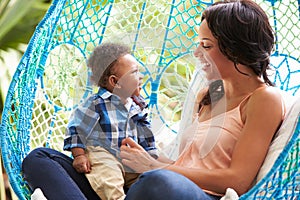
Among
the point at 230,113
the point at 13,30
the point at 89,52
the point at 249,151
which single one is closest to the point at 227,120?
the point at 230,113

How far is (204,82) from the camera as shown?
1940 millimetres

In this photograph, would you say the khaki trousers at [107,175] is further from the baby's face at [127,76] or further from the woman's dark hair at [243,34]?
the woman's dark hair at [243,34]

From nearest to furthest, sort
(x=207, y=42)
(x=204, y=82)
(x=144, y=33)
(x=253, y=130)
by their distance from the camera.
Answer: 1. (x=253, y=130)
2. (x=207, y=42)
3. (x=204, y=82)
4. (x=144, y=33)

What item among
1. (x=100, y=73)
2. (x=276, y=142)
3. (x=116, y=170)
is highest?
(x=100, y=73)

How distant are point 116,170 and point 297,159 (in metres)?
0.46

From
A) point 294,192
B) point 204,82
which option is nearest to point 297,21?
point 204,82

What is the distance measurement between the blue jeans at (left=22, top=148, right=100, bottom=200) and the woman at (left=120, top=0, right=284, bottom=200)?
14 cm

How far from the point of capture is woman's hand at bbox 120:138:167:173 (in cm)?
160

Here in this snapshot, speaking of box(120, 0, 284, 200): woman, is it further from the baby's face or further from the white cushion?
the baby's face

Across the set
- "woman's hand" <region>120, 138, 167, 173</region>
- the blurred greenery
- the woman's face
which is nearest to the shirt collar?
"woman's hand" <region>120, 138, 167, 173</region>

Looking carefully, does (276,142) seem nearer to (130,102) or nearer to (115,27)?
(130,102)

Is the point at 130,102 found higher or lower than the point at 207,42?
lower

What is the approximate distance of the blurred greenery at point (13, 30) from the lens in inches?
102

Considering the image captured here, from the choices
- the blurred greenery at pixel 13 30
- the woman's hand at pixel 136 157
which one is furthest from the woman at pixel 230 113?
the blurred greenery at pixel 13 30
